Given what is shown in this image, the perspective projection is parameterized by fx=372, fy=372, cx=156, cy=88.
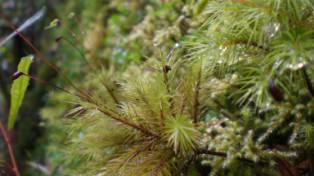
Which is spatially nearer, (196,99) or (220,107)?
(196,99)

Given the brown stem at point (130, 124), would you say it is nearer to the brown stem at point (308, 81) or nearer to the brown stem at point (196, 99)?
the brown stem at point (196, 99)

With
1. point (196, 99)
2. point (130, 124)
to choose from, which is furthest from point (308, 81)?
point (130, 124)

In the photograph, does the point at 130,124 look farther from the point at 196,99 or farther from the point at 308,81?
the point at 308,81

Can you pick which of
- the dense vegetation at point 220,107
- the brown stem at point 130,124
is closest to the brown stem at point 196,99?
the dense vegetation at point 220,107

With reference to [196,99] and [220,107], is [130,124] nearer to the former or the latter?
[196,99]

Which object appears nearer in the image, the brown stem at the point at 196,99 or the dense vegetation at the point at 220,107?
the dense vegetation at the point at 220,107

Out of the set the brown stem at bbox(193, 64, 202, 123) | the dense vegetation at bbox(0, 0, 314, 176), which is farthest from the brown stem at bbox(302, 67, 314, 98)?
the brown stem at bbox(193, 64, 202, 123)

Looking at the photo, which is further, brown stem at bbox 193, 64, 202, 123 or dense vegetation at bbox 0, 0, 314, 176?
brown stem at bbox 193, 64, 202, 123

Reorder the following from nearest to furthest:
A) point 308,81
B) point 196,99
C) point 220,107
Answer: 1. point 308,81
2. point 196,99
3. point 220,107

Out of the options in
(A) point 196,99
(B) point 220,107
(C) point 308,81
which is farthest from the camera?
(B) point 220,107

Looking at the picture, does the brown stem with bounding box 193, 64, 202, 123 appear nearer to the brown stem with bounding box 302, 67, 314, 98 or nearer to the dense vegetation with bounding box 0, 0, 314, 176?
the dense vegetation with bounding box 0, 0, 314, 176

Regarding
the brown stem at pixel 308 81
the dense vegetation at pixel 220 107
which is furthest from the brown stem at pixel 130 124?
the brown stem at pixel 308 81

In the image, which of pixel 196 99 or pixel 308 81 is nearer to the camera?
pixel 308 81
